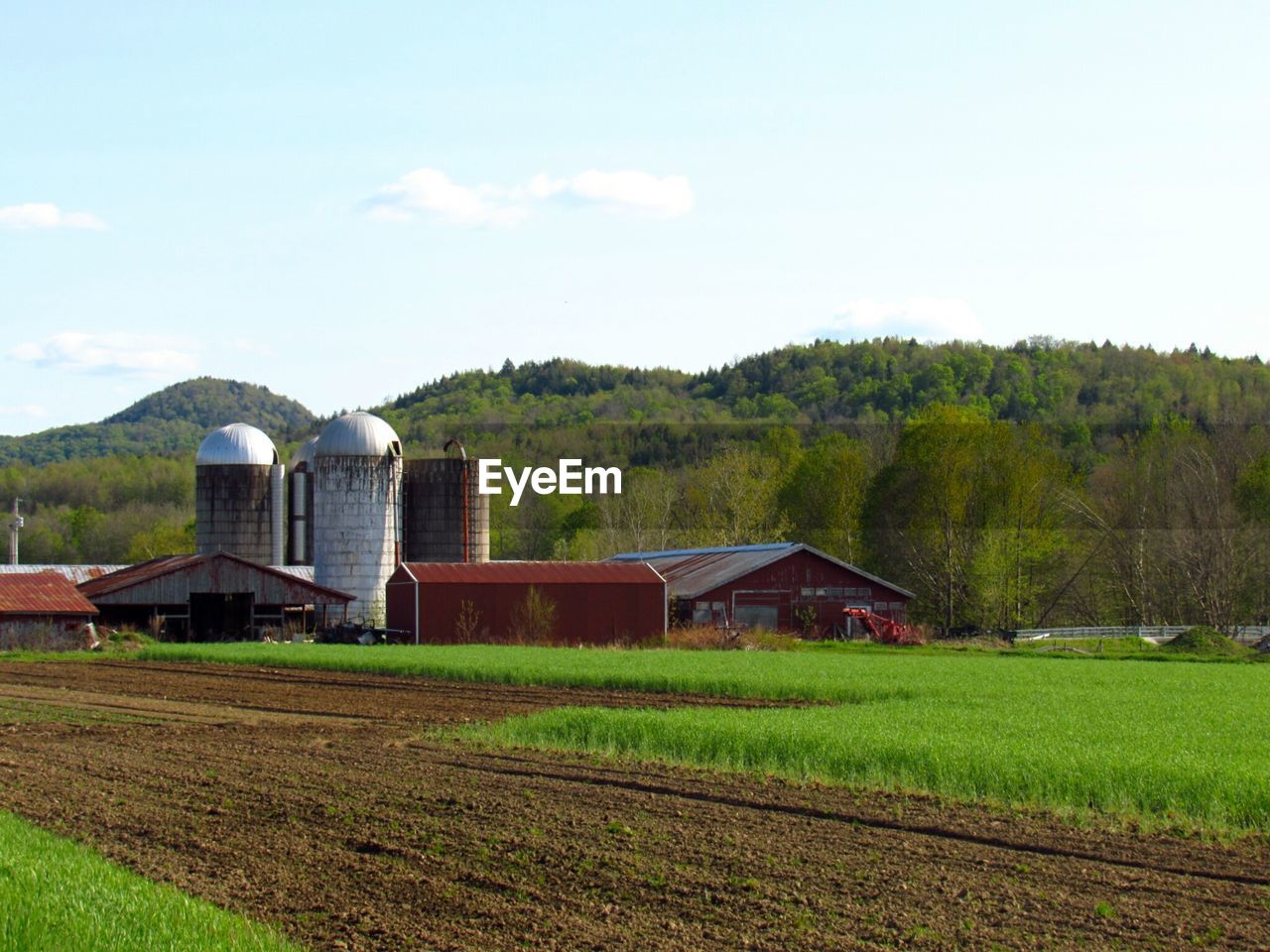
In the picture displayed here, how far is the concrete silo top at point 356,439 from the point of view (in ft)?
188

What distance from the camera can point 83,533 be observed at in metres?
132

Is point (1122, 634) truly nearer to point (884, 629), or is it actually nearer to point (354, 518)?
point (884, 629)

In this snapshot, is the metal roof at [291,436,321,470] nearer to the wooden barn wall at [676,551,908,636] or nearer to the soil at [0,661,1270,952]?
the wooden barn wall at [676,551,908,636]

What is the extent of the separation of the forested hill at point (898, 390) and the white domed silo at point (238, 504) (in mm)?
50332

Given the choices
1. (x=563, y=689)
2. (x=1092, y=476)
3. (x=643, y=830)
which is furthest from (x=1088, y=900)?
(x=1092, y=476)

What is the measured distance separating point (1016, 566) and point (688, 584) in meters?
17.4

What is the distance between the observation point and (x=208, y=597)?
54.4m

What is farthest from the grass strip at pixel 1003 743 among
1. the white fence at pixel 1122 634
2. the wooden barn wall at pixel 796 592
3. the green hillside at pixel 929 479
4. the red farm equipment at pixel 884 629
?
the green hillside at pixel 929 479

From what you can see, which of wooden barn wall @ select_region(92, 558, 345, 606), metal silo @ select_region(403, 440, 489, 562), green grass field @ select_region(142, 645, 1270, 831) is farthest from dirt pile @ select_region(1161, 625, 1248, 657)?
wooden barn wall @ select_region(92, 558, 345, 606)

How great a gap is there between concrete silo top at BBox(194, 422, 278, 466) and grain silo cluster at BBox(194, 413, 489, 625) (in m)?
0.05

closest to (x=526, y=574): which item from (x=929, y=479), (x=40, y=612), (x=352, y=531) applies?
(x=352, y=531)

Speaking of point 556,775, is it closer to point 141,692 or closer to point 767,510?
point 141,692

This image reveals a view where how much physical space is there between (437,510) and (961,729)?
4221 cm

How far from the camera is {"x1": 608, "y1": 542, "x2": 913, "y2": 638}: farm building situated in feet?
183
